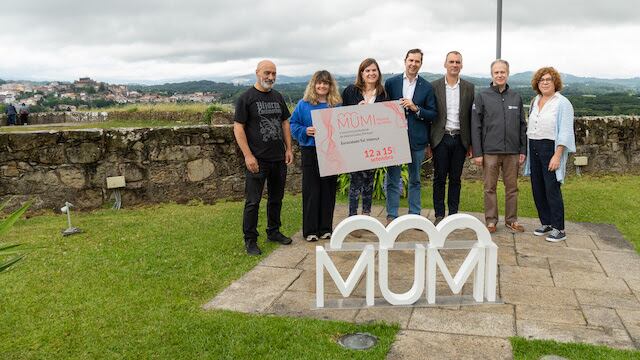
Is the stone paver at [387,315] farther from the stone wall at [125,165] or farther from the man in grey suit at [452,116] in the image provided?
the stone wall at [125,165]

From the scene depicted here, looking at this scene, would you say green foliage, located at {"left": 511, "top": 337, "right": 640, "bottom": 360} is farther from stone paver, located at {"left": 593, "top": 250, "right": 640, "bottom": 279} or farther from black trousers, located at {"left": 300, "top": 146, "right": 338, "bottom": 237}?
black trousers, located at {"left": 300, "top": 146, "right": 338, "bottom": 237}

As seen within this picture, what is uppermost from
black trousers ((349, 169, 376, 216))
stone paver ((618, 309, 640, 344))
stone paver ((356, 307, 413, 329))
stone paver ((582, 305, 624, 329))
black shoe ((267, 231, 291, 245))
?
black trousers ((349, 169, 376, 216))

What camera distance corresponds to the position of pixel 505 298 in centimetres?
378

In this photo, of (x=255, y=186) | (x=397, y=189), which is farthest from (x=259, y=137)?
(x=397, y=189)

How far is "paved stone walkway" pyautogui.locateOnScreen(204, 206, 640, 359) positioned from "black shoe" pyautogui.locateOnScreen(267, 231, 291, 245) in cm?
12

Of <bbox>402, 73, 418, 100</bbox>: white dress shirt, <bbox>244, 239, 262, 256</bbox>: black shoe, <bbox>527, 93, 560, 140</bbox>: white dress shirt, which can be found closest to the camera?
<bbox>244, 239, 262, 256</bbox>: black shoe

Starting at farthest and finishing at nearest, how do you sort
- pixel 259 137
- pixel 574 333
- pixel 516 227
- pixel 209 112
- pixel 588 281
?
pixel 209 112, pixel 516 227, pixel 259 137, pixel 588 281, pixel 574 333

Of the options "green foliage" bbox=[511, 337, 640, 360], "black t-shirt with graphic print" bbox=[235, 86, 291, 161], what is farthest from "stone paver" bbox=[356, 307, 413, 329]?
"black t-shirt with graphic print" bbox=[235, 86, 291, 161]

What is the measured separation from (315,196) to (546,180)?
7.73 ft

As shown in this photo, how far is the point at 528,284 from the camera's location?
4.07 meters

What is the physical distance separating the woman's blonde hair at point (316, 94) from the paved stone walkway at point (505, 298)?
1.42m

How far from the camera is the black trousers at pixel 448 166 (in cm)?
540

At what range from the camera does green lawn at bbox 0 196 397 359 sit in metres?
3.03

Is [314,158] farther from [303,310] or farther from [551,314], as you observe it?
[551,314]
